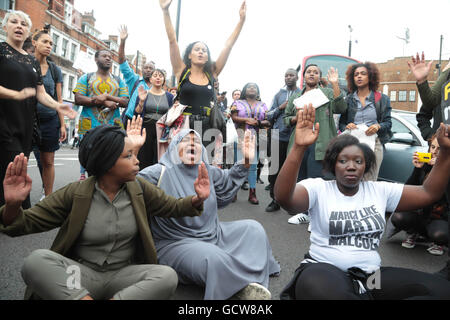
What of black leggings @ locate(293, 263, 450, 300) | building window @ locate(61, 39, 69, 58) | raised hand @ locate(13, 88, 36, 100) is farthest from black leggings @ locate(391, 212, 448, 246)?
building window @ locate(61, 39, 69, 58)

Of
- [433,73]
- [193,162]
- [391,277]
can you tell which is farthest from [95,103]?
[433,73]

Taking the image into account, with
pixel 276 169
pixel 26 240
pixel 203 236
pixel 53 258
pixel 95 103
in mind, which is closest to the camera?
pixel 53 258

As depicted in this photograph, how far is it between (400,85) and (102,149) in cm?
5111

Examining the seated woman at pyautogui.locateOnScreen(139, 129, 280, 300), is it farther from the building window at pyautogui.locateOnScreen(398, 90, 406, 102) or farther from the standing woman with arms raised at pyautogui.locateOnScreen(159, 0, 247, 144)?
the building window at pyautogui.locateOnScreen(398, 90, 406, 102)

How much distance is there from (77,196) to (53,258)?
38 cm

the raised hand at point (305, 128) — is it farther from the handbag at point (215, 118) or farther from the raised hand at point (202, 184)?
the handbag at point (215, 118)

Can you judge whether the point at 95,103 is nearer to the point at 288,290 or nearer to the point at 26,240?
the point at 26,240

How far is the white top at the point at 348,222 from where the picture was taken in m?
2.29

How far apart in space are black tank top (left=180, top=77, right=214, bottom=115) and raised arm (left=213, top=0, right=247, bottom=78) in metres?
0.26

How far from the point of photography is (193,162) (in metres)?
3.21

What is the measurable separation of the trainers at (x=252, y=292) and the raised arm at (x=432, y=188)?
1110 mm

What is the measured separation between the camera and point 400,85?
4691 centimetres

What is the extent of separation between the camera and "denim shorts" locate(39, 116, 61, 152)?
4.66 metres

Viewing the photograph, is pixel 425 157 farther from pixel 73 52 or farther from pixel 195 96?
pixel 73 52
